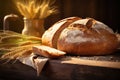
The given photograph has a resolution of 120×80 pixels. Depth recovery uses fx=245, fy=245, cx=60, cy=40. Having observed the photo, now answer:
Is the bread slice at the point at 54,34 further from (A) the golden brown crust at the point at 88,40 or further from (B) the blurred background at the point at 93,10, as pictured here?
(B) the blurred background at the point at 93,10

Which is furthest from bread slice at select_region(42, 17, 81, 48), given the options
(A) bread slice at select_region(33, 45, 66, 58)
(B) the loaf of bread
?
(A) bread slice at select_region(33, 45, 66, 58)

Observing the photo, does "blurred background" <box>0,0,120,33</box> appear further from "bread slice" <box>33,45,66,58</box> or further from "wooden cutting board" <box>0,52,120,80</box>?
"bread slice" <box>33,45,66,58</box>

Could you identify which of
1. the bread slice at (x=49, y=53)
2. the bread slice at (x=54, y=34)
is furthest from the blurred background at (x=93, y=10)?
the bread slice at (x=49, y=53)

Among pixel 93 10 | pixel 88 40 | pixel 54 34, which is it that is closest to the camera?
pixel 88 40

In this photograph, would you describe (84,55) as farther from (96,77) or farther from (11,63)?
(11,63)

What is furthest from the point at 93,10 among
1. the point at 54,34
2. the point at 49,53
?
the point at 49,53

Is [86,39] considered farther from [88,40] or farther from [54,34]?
[54,34]

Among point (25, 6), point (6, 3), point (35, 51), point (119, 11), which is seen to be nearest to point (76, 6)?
point (119, 11)

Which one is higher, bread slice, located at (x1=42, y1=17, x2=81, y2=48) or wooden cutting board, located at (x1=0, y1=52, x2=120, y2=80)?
bread slice, located at (x1=42, y1=17, x2=81, y2=48)
